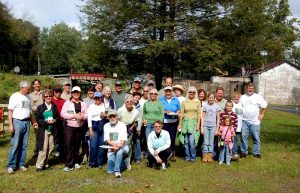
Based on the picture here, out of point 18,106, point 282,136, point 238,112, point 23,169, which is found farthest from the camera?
point 282,136

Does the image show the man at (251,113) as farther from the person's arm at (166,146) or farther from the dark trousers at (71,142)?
the dark trousers at (71,142)

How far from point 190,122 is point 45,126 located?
11.8 ft

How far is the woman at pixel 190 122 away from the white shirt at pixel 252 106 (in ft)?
4.94

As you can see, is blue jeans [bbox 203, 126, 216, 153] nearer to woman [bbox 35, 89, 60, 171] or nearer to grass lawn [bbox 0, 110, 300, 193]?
grass lawn [bbox 0, 110, 300, 193]

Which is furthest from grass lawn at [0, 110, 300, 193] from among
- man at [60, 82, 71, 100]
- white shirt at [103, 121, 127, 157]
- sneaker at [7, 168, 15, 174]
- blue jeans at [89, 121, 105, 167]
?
man at [60, 82, 71, 100]

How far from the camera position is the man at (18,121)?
8.37m

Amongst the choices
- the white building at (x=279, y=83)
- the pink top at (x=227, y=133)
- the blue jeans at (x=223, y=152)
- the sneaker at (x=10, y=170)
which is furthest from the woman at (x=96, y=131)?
the white building at (x=279, y=83)

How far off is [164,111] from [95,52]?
58.3ft

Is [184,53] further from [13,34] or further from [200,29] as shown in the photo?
[13,34]

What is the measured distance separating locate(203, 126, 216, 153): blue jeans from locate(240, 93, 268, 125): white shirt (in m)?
1.28

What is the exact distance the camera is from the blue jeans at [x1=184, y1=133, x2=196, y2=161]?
10008 millimetres

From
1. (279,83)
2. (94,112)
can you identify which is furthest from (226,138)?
(279,83)

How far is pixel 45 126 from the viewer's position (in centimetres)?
855

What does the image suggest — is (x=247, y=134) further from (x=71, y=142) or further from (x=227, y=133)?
(x=71, y=142)
